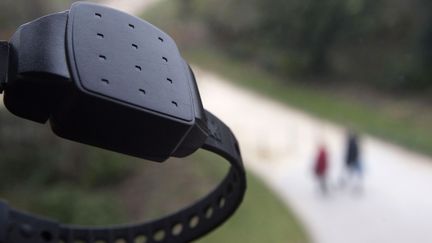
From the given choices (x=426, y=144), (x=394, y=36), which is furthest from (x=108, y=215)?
(x=394, y=36)

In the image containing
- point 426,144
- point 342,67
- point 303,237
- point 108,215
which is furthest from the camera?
point 342,67

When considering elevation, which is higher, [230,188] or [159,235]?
[230,188]

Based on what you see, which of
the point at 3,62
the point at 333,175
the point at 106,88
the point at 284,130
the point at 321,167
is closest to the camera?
the point at 106,88

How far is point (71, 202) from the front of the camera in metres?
9.48

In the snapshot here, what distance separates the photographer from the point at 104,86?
97cm

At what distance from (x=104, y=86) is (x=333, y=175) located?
926 centimetres

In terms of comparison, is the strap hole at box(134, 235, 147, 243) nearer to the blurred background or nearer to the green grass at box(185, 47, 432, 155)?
the blurred background

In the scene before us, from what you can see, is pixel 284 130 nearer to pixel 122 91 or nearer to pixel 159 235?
pixel 159 235

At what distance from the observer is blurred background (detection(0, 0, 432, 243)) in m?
8.55

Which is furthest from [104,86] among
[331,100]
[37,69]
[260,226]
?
[331,100]

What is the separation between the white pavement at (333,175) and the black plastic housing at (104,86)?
18.1 ft

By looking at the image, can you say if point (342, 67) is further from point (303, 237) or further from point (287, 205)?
point (303, 237)

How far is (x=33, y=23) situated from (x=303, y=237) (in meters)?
7.42

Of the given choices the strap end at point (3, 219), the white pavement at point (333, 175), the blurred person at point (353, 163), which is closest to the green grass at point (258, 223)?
the white pavement at point (333, 175)
